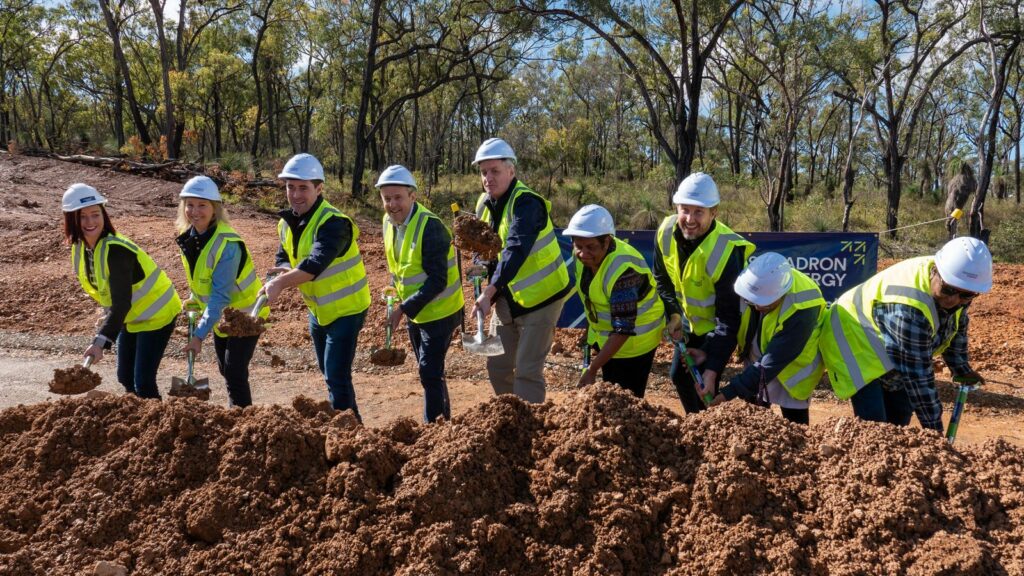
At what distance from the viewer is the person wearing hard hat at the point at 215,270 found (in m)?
4.16

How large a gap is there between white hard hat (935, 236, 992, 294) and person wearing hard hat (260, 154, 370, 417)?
301cm

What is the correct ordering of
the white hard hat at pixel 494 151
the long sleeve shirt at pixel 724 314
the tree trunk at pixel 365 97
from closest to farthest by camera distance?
the long sleeve shirt at pixel 724 314 < the white hard hat at pixel 494 151 < the tree trunk at pixel 365 97

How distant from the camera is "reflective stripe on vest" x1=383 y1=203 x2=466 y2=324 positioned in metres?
4.17

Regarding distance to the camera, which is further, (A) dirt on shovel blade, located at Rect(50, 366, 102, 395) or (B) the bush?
(B) the bush

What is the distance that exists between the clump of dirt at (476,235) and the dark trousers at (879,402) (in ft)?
7.27

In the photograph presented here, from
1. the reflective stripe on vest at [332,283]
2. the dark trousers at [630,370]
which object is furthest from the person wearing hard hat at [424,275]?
the dark trousers at [630,370]

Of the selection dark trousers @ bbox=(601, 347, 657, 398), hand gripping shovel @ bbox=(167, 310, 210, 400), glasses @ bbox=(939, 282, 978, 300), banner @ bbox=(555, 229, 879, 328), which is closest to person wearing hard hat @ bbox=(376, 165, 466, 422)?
dark trousers @ bbox=(601, 347, 657, 398)

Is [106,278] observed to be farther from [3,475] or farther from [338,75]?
[338,75]

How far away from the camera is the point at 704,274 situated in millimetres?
3926

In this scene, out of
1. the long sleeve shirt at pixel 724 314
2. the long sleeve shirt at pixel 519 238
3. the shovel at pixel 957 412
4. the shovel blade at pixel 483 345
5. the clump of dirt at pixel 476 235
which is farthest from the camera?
the clump of dirt at pixel 476 235

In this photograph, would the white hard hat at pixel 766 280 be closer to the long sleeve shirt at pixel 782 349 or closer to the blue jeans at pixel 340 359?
the long sleeve shirt at pixel 782 349

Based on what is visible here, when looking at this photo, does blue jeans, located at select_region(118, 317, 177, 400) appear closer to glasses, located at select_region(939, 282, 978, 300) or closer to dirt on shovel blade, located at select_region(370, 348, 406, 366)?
dirt on shovel blade, located at select_region(370, 348, 406, 366)

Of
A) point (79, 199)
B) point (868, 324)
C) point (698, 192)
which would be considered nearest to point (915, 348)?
point (868, 324)

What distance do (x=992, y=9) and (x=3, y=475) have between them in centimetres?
2018
